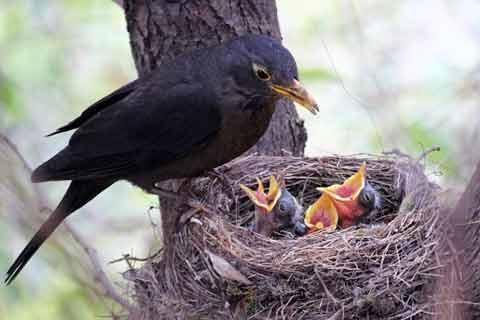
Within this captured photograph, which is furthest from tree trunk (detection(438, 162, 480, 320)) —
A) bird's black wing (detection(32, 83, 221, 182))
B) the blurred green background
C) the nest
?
bird's black wing (detection(32, 83, 221, 182))

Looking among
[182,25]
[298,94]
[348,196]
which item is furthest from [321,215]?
[182,25]

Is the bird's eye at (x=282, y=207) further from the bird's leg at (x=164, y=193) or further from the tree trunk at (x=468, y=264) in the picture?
the tree trunk at (x=468, y=264)

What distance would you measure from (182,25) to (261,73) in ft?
2.29

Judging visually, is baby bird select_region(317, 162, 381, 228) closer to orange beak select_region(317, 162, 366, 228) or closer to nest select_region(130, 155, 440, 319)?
orange beak select_region(317, 162, 366, 228)

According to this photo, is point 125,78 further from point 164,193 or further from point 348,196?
point 348,196

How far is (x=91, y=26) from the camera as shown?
7668mm

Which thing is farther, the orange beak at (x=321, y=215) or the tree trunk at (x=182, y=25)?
the tree trunk at (x=182, y=25)

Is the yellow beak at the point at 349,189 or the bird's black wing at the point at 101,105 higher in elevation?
the bird's black wing at the point at 101,105

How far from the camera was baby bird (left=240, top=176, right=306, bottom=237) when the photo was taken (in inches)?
203

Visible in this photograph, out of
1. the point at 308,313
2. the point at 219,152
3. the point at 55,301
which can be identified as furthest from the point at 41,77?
the point at 308,313

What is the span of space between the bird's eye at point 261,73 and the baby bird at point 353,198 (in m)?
0.74

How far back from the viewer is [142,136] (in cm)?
536

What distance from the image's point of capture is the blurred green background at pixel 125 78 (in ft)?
19.5

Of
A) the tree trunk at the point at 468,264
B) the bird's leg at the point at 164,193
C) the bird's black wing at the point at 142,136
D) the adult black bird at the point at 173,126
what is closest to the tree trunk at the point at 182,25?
the bird's leg at the point at 164,193
